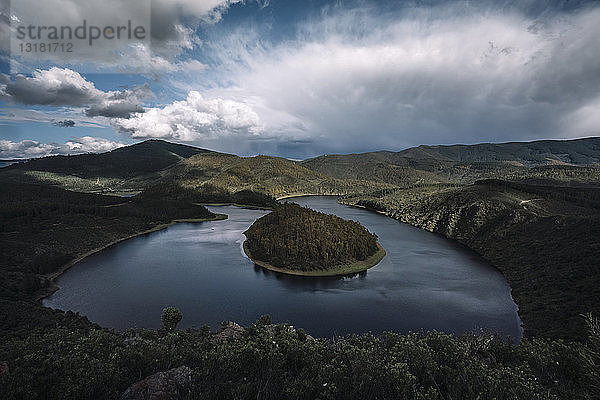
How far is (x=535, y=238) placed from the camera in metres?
85.2

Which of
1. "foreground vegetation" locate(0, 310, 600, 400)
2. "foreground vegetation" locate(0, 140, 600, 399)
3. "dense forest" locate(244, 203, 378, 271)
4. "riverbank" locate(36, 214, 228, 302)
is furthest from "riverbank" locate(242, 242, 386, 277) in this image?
"riverbank" locate(36, 214, 228, 302)

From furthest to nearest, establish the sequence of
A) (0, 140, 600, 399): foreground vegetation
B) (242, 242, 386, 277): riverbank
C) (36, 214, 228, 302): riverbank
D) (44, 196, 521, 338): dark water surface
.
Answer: (242, 242, 386, 277): riverbank
(36, 214, 228, 302): riverbank
(44, 196, 521, 338): dark water surface
(0, 140, 600, 399): foreground vegetation

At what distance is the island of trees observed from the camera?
8162cm

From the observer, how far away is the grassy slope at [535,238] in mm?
51219

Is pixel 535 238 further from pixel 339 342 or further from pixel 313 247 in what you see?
pixel 339 342

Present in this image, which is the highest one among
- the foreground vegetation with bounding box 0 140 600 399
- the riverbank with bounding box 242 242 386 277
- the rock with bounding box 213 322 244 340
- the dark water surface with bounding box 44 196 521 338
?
the foreground vegetation with bounding box 0 140 600 399

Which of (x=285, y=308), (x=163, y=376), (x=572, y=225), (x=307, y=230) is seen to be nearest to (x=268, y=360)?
(x=163, y=376)

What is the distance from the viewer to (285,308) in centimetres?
5856

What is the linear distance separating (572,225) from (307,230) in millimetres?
76234

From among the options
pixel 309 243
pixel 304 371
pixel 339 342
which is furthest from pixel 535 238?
pixel 304 371

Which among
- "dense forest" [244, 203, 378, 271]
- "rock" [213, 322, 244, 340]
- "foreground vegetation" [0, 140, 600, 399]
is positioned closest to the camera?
"foreground vegetation" [0, 140, 600, 399]

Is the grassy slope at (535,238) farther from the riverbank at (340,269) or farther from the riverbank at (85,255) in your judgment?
the riverbank at (85,255)

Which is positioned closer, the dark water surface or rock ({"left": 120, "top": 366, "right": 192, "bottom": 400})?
rock ({"left": 120, "top": 366, "right": 192, "bottom": 400})

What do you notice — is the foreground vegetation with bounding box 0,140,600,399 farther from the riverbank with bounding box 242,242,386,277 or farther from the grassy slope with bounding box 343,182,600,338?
the riverbank with bounding box 242,242,386,277
